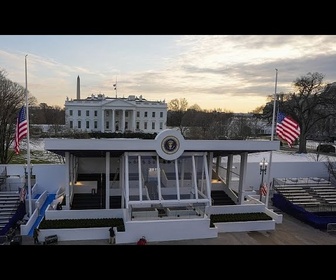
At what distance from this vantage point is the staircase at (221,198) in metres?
19.8

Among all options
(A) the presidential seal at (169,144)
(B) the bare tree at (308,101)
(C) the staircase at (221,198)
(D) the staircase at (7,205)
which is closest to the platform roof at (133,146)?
(A) the presidential seal at (169,144)

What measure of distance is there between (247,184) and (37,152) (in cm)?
2939

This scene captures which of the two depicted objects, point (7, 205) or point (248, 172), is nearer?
point (7, 205)

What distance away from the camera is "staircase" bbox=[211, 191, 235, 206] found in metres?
19.8

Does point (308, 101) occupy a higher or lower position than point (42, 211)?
higher

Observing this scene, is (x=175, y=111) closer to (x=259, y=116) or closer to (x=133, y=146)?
(x=259, y=116)

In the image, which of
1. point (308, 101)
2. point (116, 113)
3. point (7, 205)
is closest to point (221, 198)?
point (7, 205)

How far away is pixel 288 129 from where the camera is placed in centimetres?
1730

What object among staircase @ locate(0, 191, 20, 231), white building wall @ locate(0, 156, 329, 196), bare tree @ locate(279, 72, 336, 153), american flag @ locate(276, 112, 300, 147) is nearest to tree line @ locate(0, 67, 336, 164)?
bare tree @ locate(279, 72, 336, 153)

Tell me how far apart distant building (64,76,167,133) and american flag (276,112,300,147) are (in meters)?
52.7

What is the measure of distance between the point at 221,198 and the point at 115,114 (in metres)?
55.1

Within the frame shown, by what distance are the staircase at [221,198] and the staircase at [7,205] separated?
12.2 meters

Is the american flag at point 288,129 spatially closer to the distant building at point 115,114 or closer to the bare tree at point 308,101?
the bare tree at point 308,101

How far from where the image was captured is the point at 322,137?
2729 inches
